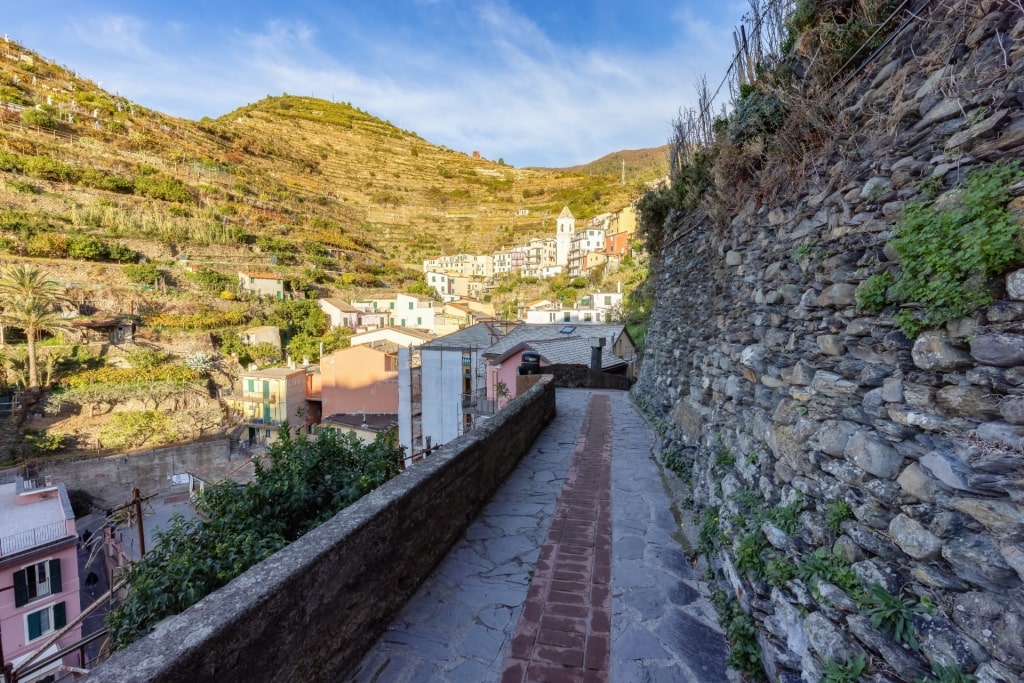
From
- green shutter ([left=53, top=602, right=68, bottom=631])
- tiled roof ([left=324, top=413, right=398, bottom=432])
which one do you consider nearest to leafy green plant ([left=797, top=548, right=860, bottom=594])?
green shutter ([left=53, top=602, right=68, bottom=631])

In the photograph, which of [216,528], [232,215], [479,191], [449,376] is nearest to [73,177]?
[232,215]

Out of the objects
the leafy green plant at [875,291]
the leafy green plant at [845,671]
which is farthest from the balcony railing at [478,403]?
the leafy green plant at [845,671]

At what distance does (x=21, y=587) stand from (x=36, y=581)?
0.26m

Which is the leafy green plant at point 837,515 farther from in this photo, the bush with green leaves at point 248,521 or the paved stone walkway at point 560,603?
the bush with green leaves at point 248,521

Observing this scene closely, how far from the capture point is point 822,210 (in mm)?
2754

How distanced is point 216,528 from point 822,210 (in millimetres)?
4907

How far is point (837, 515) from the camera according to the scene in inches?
80.3

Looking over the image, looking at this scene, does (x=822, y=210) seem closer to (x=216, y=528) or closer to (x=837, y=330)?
(x=837, y=330)

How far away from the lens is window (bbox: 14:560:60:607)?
34.6 feet

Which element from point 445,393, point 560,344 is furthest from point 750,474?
point 445,393

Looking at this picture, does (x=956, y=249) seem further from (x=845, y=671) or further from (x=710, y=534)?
(x=710, y=534)

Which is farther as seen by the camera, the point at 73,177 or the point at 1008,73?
the point at 73,177

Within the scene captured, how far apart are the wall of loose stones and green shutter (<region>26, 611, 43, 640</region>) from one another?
16409mm

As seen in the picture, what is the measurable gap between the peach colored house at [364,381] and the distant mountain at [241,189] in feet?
54.3
